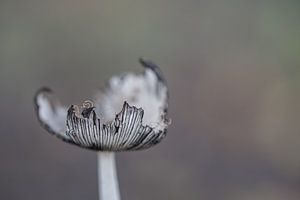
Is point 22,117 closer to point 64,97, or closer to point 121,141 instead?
point 64,97

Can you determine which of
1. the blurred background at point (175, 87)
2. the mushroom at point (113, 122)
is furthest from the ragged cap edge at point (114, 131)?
the blurred background at point (175, 87)

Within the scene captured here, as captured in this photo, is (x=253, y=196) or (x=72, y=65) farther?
(x=72, y=65)

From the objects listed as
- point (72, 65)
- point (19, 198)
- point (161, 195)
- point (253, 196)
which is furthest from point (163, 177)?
point (72, 65)

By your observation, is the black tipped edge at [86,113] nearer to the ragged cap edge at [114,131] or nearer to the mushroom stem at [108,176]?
the ragged cap edge at [114,131]

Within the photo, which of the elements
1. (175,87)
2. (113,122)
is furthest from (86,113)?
(175,87)

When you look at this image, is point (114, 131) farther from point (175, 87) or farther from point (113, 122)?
point (175, 87)

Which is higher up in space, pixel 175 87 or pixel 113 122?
pixel 175 87

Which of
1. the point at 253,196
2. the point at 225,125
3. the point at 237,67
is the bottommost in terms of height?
the point at 253,196
